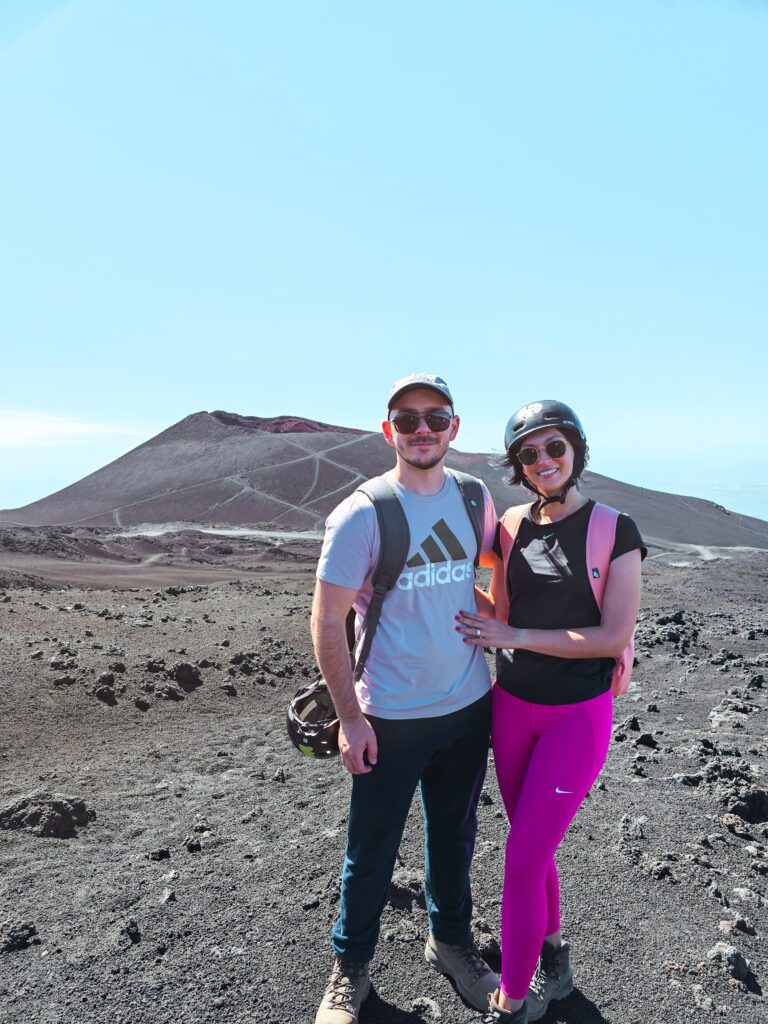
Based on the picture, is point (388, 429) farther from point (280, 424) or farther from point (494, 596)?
point (280, 424)

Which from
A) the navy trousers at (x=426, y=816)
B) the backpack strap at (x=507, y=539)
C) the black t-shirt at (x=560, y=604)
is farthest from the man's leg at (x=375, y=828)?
the backpack strap at (x=507, y=539)

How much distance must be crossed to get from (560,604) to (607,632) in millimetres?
167

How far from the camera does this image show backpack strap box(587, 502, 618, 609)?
7.30ft

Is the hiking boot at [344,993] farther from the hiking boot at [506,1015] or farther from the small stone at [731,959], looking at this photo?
the small stone at [731,959]

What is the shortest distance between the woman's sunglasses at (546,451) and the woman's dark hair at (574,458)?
0.04 m

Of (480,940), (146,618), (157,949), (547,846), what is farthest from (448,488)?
(146,618)

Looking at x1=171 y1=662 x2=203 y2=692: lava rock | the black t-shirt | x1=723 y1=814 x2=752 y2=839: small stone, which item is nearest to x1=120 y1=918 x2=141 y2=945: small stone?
the black t-shirt

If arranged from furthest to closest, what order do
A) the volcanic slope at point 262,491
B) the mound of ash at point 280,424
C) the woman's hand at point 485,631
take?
the mound of ash at point 280,424
the volcanic slope at point 262,491
the woman's hand at point 485,631

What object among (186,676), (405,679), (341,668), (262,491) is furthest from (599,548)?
(262,491)

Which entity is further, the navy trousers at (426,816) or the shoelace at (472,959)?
the shoelace at (472,959)

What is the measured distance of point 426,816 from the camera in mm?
2523

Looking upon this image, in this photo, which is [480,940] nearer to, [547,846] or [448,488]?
[547,846]

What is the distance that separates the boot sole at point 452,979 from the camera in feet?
8.09

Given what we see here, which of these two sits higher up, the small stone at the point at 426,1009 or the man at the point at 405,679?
the man at the point at 405,679
